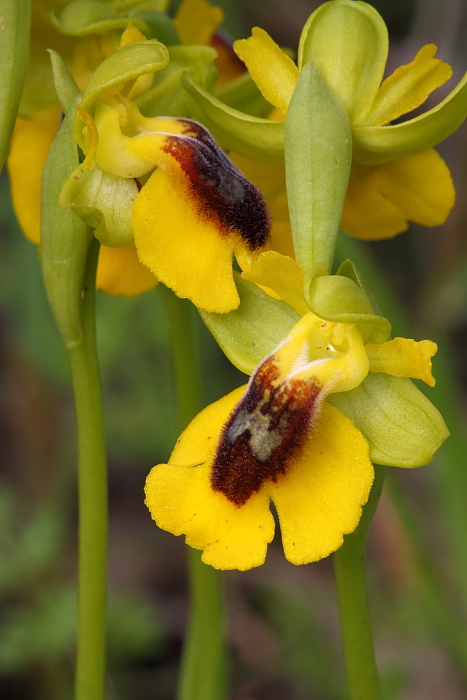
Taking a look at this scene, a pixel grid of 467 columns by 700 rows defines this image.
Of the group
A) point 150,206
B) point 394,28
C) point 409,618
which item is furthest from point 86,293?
point 394,28

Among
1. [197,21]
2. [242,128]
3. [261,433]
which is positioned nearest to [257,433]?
[261,433]

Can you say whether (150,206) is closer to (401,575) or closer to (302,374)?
(302,374)

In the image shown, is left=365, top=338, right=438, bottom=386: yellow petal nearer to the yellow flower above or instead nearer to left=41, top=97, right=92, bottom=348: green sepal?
the yellow flower above

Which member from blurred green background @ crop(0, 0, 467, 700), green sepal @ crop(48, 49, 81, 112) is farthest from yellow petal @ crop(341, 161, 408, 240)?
blurred green background @ crop(0, 0, 467, 700)

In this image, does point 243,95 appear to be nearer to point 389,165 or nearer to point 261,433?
point 389,165

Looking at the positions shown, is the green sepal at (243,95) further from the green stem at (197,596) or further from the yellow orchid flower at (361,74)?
the green stem at (197,596)

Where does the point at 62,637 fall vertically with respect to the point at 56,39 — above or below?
below

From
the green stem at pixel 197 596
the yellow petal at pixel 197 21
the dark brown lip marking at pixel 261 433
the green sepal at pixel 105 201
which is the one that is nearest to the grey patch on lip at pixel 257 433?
the dark brown lip marking at pixel 261 433
